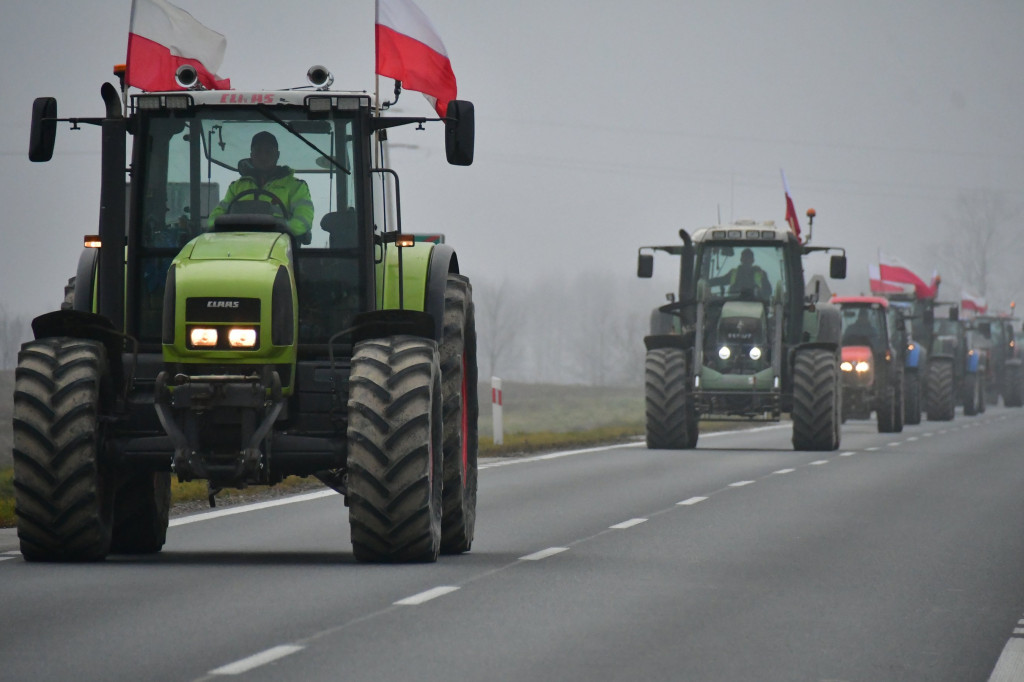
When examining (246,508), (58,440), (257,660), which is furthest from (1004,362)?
A: (257,660)

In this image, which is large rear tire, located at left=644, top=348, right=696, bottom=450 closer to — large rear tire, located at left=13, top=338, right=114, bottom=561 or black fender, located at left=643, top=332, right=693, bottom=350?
black fender, located at left=643, top=332, right=693, bottom=350

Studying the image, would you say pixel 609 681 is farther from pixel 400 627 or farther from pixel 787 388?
pixel 787 388

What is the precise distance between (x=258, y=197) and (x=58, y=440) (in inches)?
76.4

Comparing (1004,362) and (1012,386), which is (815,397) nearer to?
(1004,362)

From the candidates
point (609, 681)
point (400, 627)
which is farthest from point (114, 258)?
point (609, 681)

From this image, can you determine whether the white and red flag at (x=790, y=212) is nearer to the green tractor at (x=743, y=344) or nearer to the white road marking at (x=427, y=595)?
the green tractor at (x=743, y=344)

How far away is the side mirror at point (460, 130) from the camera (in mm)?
11125

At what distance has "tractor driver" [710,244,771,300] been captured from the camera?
1122 inches

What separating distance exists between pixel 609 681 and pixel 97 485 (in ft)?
15.1

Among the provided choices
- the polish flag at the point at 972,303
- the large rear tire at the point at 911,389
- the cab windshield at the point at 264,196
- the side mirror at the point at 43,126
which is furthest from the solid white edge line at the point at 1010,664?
the polish flag at the point at 972,303

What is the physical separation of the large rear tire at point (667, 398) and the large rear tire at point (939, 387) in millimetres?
18311

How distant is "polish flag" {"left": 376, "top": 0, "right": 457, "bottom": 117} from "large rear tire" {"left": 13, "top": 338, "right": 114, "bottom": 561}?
4824 mm

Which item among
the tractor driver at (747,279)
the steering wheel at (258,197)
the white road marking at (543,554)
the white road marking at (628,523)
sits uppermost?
the tractor driver at (747,279)

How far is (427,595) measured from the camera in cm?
981
